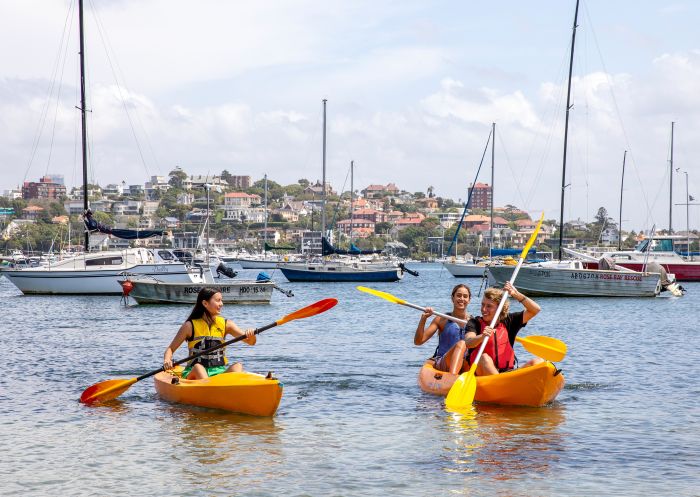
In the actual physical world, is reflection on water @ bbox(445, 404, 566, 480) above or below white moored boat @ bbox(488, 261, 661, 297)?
below

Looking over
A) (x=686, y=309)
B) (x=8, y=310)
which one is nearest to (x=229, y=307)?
(x=8, y=310)

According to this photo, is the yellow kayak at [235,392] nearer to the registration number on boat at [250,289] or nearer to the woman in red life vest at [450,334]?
the woman in red life vest at [450,334]

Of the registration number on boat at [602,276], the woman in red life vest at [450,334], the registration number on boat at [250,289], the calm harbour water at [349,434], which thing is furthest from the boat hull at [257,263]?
the woman in red life vest at [450,334]

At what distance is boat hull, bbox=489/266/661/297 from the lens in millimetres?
46375

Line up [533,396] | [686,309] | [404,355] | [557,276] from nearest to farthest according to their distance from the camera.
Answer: [533,396]
[404,355]
[686,309]
[557,276]

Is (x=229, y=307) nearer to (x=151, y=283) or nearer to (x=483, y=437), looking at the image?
(x=151, y=283)

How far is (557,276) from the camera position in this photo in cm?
4631

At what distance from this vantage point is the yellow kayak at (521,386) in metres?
13.8

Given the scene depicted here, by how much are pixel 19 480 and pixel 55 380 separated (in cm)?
793

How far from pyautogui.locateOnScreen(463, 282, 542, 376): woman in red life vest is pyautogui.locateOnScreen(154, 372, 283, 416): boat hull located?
2.81 meters

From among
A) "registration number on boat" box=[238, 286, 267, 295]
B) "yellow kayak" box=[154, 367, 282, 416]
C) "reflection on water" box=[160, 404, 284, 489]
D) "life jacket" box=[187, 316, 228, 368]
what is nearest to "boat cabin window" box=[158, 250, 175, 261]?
"registration number on boat" box=[238, 286, 267, 295]

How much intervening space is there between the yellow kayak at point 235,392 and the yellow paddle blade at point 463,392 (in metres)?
2.40

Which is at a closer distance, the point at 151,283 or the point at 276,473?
the point at 276,473

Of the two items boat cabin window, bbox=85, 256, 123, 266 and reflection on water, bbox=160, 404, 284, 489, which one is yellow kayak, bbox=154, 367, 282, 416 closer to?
reflection on water, bbox=160, 404, 284, 489
